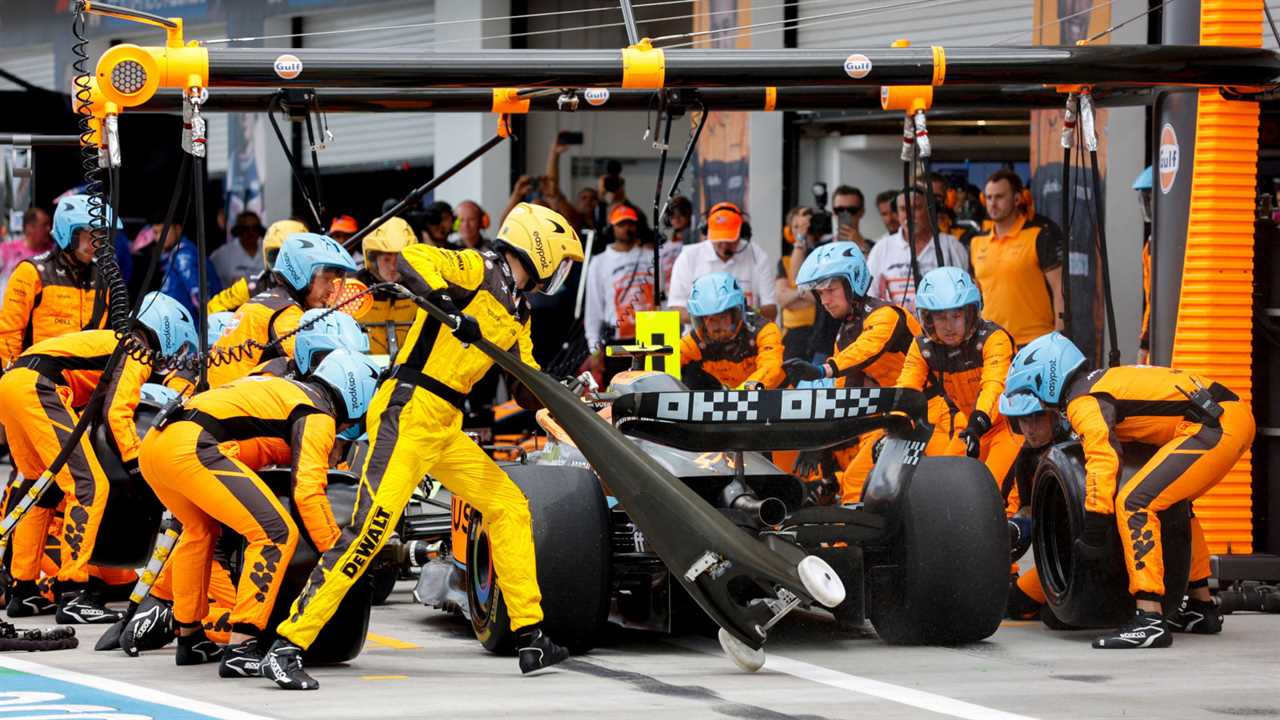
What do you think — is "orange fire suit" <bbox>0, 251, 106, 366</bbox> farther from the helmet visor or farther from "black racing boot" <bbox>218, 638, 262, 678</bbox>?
"black racing boot" <bbox>218, 638, 262, 678</bbox>

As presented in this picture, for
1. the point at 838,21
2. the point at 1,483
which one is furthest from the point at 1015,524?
the point at 1,483

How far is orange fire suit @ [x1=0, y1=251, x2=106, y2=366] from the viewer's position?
459 inches

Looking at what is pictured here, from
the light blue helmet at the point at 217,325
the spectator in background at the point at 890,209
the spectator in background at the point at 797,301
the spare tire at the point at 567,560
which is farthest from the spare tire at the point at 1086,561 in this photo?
the spectator in background at the point at 890,209

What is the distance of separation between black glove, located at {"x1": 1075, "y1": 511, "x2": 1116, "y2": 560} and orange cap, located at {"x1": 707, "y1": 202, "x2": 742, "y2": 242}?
19.4 ft

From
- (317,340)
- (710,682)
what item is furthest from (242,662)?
(710,682)

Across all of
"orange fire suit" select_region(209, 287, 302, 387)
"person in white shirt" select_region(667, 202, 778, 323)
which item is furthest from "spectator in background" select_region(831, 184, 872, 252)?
"orange fire suit" select_region(209, 287, 302, 387)

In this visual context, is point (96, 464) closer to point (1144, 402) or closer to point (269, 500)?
point (269, 500)

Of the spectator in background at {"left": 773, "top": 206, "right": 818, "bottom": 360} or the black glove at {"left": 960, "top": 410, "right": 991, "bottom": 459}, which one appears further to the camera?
the spectator in background at {"left": 773, "top": 206, "right": 818, "bottom": 360}

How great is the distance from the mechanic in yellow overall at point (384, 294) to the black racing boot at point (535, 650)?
16.7 feet

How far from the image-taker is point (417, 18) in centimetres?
2212

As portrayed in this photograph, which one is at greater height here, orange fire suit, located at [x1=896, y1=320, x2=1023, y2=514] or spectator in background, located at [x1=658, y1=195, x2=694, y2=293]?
spectator in background, located at [x1=658, y1=195, x2=694, y2=293]

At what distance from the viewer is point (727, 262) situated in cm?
1521

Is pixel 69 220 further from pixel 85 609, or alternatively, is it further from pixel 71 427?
pixel 85 609

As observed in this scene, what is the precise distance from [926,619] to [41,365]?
186 inches
